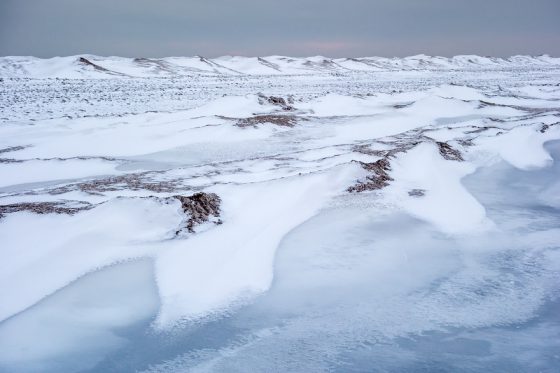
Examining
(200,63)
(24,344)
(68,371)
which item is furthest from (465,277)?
(200,63)

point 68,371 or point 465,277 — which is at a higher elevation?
point 465,277

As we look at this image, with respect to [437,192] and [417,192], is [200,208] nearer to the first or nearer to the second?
[417,192]

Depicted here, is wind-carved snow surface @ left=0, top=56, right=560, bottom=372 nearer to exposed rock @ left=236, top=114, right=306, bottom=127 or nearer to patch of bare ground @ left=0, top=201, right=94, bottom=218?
patch of bare ground @ left=0, top=201, right=94, bottom=218

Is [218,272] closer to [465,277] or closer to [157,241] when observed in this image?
[157,241]

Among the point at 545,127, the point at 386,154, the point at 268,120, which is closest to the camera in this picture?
the point at 386,154

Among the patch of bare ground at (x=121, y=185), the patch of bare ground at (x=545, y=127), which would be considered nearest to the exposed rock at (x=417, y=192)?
the patch of bare ground at (x=121, y=185)

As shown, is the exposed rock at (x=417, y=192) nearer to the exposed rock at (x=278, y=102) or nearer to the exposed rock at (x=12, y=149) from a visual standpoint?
the exposed rock at (x=12, y=149)

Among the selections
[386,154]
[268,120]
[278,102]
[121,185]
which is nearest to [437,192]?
[386,154]
